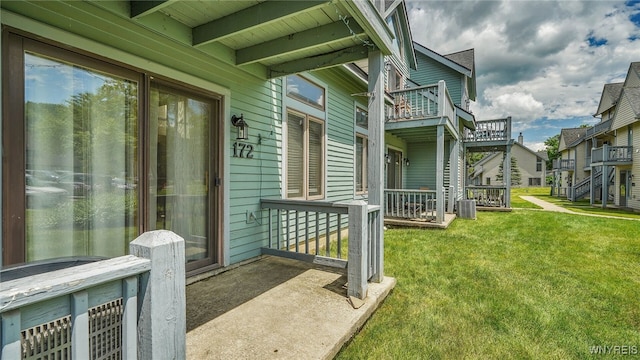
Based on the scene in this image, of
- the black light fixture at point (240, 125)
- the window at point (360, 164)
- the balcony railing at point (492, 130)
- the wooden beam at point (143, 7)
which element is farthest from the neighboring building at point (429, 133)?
the wooden beam at point (143, 7)

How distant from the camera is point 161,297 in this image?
1.14m

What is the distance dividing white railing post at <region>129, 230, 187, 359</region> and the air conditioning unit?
987 cm

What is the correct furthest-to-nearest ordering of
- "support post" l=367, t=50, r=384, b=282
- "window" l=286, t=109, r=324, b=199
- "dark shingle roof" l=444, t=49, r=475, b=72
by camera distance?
1. "dark shingle roof" l=444, t=49, r=475, b=72
2. "window" l=286, t=109, r=324, b=199
3. "support post" l=367, t=50, r=384, b=282

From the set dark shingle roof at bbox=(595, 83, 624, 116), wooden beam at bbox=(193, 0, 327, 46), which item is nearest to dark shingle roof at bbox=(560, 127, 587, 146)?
→ dark shingle roof at bbox=(595, 83, 624, 116)

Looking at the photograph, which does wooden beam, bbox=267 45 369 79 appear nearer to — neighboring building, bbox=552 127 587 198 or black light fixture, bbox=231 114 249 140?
black light fixture, bbox=231 114 249 140

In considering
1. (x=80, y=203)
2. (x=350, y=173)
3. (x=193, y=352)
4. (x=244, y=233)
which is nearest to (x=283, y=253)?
(x=244, y=233)

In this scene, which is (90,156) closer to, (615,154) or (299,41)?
(299,41)

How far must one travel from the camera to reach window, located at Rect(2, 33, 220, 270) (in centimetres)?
203

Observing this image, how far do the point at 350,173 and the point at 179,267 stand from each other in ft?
19.4

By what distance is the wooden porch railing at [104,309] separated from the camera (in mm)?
827

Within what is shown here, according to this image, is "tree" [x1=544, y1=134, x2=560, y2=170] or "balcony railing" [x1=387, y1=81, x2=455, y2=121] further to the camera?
"tree" [x1=544, y1=134, x2=560, y2=170]

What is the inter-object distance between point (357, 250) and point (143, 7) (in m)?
3.02

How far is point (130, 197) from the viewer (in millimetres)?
2723

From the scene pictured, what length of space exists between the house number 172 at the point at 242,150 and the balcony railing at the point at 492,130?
1184cm
